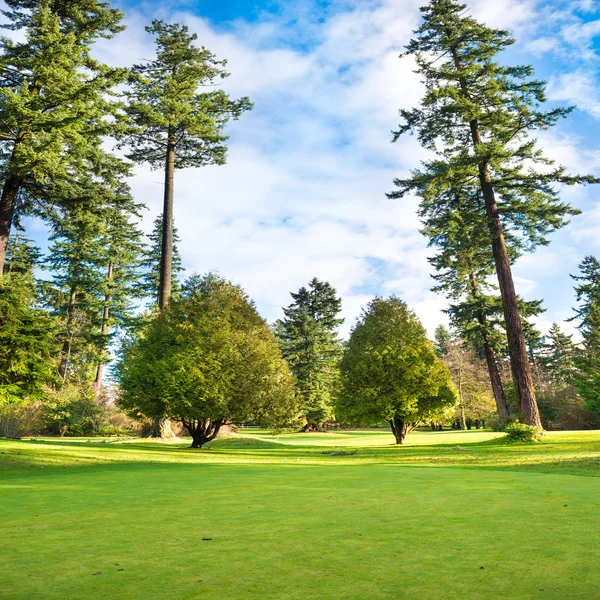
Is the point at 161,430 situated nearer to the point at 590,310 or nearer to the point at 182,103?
the point at 182,103

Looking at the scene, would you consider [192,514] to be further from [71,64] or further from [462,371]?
[462,371]

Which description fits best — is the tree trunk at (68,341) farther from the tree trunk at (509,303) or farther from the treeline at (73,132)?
the tree trunk at (509,303)

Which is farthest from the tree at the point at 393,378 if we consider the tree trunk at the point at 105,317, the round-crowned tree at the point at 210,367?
the tree trunk at the point at 105,317

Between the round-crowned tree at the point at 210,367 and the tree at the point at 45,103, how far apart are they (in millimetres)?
6925

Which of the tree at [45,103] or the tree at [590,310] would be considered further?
the tree at [590,310]

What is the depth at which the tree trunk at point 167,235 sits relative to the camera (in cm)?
2528

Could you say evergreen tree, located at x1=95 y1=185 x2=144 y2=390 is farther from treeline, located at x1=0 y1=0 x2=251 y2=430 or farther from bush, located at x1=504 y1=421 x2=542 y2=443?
bush, located at x1=504 y1=421 x2=542 y2=443

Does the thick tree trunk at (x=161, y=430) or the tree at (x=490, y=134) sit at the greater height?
the tree at (x=490, y=134)

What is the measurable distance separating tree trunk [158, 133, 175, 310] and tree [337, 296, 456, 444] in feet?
34.7

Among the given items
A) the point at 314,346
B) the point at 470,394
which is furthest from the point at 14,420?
the point at 470,394

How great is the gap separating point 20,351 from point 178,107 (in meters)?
17.2

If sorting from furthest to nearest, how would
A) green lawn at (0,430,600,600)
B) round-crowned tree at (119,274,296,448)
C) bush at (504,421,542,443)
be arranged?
bush at (504,421,542,443)
round-crowned tree at (119,274,296,448)
green lawn at (0,430,600,600)

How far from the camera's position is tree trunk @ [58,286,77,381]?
41.8 meters

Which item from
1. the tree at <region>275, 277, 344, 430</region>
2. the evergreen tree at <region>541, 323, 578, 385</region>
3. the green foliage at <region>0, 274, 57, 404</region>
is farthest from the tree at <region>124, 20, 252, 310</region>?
the evergreen tree at <region>541, 323, 578, 385</region>
